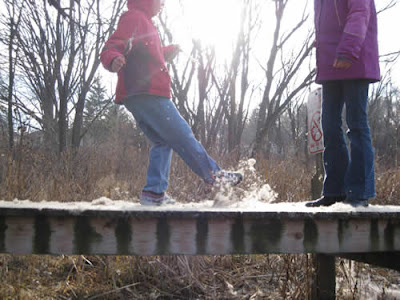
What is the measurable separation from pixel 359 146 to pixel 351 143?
63mm

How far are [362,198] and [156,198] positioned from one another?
1.29m

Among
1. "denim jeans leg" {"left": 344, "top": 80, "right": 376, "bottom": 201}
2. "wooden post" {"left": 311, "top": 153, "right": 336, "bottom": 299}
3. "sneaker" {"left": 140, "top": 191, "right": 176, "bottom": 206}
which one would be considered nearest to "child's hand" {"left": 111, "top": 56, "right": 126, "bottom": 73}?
"sneaker" {"left": 140, "top": 191, "right": 176, "bottom": 206}

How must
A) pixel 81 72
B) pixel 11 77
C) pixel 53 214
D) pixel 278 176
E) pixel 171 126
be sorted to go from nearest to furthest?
pixel 53 214
pixel 171 126
pixel 278 176
pixel 81 72
pixel 11 77

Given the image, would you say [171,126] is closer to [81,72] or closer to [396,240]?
[396,240]

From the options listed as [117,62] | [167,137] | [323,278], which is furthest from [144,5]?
[323,278]

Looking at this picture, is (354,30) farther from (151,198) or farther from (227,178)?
(151,198)

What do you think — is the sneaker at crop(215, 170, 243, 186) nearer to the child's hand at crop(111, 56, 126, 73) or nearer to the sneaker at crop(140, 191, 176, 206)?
the sneaker at crop(140, 191, 176, 206)

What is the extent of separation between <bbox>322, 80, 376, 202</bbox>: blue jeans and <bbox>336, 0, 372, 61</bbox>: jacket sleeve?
224mm

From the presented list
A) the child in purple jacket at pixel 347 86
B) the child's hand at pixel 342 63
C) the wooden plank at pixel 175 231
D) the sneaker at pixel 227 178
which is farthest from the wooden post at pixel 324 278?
the child's hand at pixel 342 63

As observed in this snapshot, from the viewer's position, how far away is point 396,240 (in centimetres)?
166

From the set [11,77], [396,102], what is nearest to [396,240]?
[11,77]

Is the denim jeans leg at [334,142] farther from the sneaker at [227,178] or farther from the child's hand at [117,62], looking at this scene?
the child's hand at [117,62]

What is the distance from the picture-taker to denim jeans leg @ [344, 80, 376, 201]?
6.59 ft

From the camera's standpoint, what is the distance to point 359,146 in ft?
6.68
